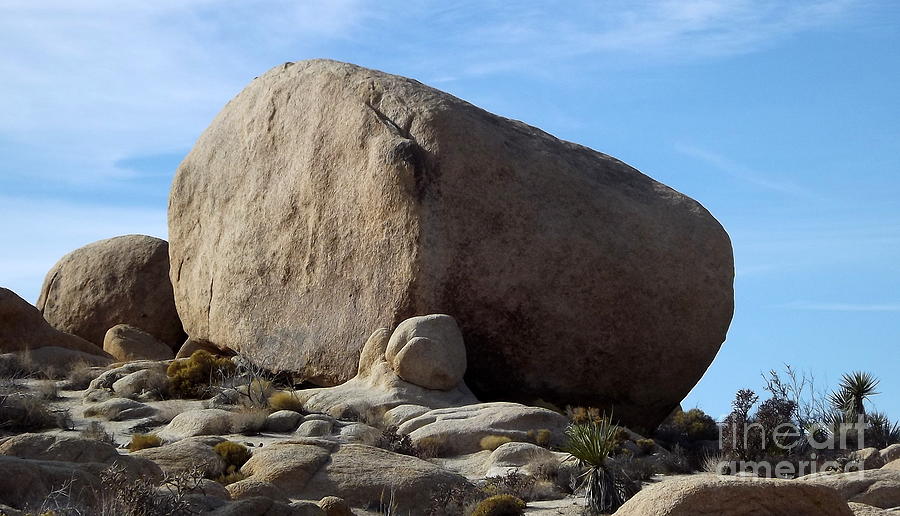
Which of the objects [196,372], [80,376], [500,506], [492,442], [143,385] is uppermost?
[196,372]

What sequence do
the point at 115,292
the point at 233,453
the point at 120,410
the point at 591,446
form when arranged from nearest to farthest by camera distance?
the point at 591,446 < the point at 233,453 < the point at 120,410 < the point at 115,292

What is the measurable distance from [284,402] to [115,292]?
14.6 metres

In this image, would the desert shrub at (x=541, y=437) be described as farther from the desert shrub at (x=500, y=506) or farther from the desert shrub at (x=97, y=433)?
the desert shrub at (x=97, y=433)

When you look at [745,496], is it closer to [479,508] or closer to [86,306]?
[479,508]

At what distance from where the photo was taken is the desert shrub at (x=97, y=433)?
1509 centimetres

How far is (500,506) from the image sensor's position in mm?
11578

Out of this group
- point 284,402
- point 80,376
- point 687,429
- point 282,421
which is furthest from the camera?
point 687,429

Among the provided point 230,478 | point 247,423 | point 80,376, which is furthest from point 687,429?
point 230,478

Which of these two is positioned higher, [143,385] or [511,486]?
[143,385]

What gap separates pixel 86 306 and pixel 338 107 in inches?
480

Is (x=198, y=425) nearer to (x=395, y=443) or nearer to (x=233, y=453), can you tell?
(x=395, y=443)

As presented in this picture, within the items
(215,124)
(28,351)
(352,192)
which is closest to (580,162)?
(352,192)

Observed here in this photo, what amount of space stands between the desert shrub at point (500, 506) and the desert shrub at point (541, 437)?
164 inches

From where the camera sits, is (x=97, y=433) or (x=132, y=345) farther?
(x=132, y=345)
